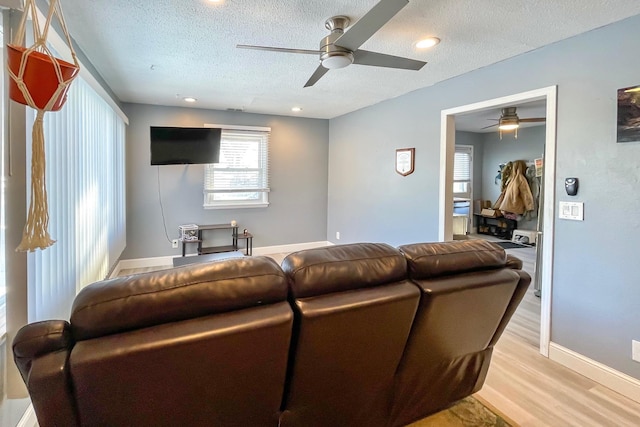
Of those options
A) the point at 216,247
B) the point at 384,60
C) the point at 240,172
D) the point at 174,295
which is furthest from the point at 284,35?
the point at 216,247

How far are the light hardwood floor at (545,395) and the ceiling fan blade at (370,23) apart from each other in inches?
89.1

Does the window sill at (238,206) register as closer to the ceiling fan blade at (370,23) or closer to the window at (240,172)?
the window at (240,172)

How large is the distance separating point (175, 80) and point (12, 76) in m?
2.85

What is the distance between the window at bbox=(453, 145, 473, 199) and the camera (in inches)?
295

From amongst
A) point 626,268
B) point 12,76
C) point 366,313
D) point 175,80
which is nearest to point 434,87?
point 626,268

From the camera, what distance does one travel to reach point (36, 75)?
1.04 m

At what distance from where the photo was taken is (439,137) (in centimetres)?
363

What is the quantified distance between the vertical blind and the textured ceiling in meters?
0.48

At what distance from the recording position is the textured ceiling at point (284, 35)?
2.03 metres

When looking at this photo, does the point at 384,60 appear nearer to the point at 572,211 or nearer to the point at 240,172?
the point at 572,211

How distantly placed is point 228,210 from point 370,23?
4143mm

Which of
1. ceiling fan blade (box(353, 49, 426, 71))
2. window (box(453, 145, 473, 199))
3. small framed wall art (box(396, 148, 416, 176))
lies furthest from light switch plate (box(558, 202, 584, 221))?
window (box(453, 145, 473, 199))

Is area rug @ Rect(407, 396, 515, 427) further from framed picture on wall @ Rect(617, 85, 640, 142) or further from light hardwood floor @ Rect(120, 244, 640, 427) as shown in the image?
framed picture on wall @ Rect(617, 85, 640, 142)

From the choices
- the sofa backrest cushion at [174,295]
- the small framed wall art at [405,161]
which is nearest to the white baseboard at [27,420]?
the sofa backrest cushion at [174,295]
